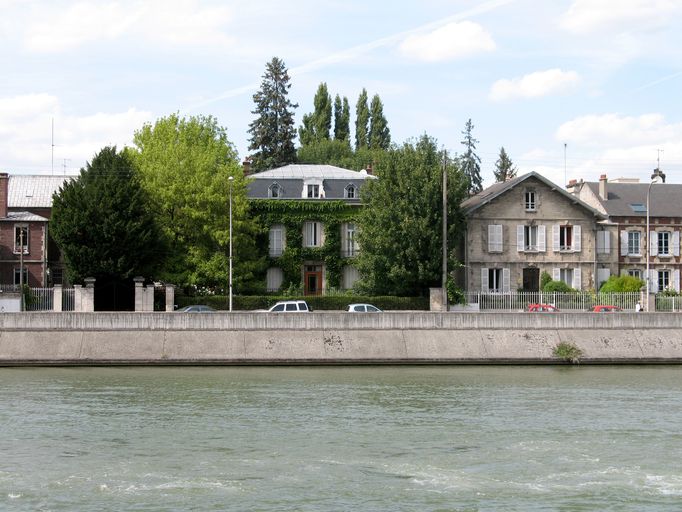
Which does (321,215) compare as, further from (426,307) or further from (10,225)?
(10,225)

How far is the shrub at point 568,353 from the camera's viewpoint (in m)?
45.8

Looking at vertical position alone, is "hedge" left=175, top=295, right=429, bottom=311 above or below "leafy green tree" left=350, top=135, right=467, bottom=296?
below

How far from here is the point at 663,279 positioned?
72.6 metres

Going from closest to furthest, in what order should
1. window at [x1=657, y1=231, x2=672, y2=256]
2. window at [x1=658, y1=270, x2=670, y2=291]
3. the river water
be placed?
the river water, window at [x1=657, y1=231, x2=672, y2=256], window at [x1=658, y1=270, x2=670, y2=291]

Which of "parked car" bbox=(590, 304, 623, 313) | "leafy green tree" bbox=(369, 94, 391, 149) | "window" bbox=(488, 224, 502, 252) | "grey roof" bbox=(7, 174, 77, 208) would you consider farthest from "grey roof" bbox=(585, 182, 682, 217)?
"leafy green tree" bbox=(369, 94, 391, 149)

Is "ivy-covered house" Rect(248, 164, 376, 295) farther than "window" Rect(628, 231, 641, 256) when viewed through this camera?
No

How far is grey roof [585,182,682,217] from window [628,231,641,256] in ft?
4.41

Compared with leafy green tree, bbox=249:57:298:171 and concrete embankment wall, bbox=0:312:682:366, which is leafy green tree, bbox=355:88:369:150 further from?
concrete embankment wall, bbox=0:312:682:366

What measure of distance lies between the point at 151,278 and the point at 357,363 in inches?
875

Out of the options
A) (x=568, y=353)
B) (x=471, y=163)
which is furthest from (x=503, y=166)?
(x=568, y=353)

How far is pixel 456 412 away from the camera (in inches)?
1292

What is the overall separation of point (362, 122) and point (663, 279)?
64.8 metres

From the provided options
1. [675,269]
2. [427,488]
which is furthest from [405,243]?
[427,488]

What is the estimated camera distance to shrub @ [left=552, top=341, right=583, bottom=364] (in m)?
45.8
